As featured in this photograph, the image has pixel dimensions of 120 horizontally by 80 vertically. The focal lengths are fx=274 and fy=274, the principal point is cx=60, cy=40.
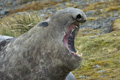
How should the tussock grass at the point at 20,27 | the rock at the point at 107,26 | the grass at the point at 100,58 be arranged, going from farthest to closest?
the rock at the point at 107,26 → the tussock grass at the point at 20,27 → the grass at the point at 100,58

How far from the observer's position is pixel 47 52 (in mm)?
3959

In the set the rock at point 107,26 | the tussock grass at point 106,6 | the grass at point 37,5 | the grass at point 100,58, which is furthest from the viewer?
the grass at point 37,5

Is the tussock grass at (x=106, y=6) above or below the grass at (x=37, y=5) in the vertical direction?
above

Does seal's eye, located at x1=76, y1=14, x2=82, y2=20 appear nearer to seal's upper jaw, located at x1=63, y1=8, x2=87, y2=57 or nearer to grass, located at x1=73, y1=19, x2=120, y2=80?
seal's upper jaw, located at x1=63, y1=8, x2=87, y2=57

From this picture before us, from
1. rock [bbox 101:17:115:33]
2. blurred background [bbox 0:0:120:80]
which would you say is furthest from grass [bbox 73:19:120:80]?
rock [bbox 101:17:115:33]

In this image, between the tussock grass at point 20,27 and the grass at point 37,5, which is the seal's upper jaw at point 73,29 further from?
the grass at point 37,5

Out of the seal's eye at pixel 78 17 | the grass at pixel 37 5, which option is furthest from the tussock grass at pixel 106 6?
the seal's eye at pixel 78 17

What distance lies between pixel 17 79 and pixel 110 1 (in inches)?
934

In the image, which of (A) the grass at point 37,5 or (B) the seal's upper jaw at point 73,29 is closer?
(B) the seal's upper jaw at point 73,29

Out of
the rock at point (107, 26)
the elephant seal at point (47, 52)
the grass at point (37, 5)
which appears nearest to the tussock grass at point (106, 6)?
the rock at point (107, 26)

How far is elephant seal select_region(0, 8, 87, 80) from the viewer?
3.77 m

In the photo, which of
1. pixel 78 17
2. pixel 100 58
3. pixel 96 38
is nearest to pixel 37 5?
pixel 96 38

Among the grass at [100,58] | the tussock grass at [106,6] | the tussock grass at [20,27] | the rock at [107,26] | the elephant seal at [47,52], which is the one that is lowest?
the tussock grass at [106,6]

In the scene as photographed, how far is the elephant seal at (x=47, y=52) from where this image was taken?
3770 mm
